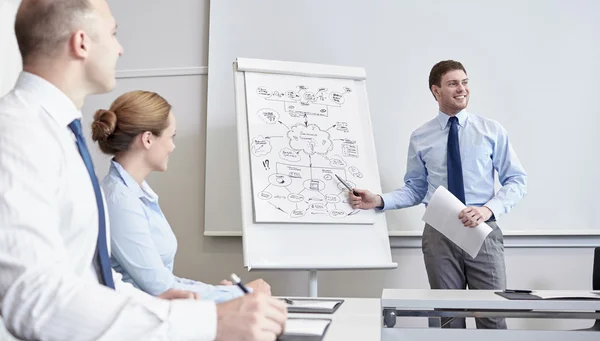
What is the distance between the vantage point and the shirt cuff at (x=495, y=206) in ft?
9.82

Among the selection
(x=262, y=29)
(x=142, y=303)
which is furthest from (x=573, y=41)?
(x=142, y=303)

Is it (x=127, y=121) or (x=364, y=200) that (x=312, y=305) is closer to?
(x=127, y=121)

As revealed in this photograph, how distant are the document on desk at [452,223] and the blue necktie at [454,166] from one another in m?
0.24

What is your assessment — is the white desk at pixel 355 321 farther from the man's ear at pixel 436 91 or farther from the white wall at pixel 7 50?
the white wall at pixel 7 50

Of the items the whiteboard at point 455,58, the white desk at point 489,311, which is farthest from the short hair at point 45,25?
the whiteboard at point 455,58

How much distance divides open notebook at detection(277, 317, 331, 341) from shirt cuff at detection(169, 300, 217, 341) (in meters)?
0.35

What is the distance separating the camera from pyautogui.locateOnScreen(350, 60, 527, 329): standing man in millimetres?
3025

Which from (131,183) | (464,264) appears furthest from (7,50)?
(464,264)

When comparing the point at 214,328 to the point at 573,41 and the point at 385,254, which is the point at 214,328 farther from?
the point at 573,41

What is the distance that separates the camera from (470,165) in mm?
3148

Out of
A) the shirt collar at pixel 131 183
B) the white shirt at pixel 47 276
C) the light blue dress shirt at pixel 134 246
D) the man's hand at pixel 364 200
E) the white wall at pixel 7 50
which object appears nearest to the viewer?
the white shirt at pixel 47 276

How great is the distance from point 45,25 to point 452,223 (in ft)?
7.21

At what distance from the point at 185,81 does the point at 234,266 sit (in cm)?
114

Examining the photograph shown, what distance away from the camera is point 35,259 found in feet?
2.61
